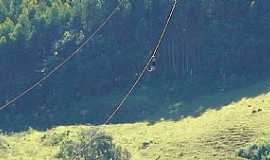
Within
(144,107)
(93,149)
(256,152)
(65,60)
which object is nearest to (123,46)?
(65,60)

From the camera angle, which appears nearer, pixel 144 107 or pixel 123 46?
→ pixel 144 107

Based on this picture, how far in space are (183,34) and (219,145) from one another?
26594 mm

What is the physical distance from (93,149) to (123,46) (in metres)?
28.1

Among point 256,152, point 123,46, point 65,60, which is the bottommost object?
point 256,152

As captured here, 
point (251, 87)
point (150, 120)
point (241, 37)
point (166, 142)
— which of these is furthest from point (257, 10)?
point (166, 142)

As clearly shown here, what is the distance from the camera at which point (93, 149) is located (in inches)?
3127

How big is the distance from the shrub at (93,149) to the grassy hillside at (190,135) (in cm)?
261

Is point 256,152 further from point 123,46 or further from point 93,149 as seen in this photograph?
point 123,46

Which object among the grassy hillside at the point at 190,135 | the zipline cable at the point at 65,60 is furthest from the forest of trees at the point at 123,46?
the grassy hillside at the point at 190,135

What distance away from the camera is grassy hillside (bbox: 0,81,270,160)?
81625 mm

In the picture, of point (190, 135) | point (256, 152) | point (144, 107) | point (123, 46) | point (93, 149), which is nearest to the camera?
point (256, 152)

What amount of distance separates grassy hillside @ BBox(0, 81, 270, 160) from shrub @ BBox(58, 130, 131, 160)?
2.61 m

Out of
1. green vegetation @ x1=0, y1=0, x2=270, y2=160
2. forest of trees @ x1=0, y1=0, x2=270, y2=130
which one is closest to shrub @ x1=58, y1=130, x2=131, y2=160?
green vegetation @ x1=0, y1=0, x2=270, y2=160

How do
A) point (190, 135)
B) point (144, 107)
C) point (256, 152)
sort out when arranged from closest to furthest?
Result: 1. point (256, 152)
2. point (190, 135)
3. point (144, 107)
